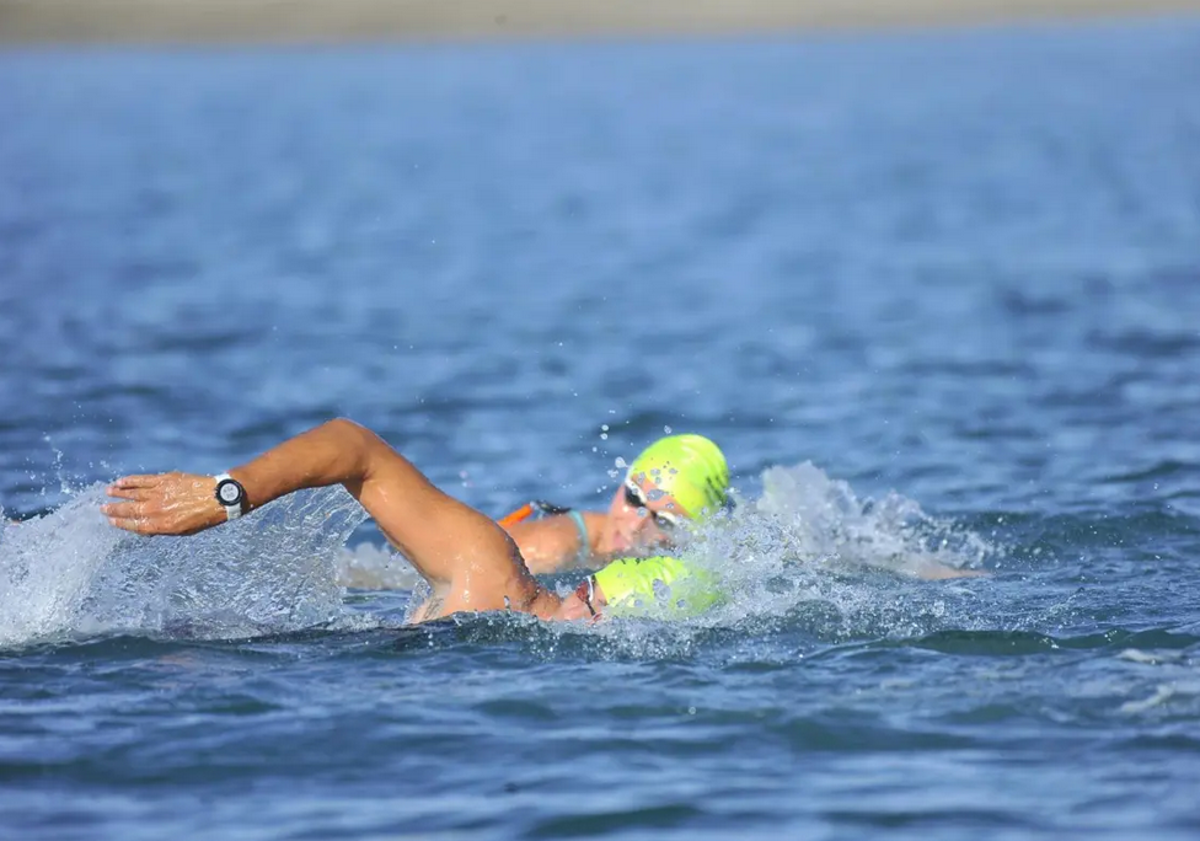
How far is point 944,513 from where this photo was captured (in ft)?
36.9

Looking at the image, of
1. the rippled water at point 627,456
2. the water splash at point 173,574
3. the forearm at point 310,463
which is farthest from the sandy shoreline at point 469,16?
Answer: the forearm at point 310,463

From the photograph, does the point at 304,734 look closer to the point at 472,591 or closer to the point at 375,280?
the point at 472,591

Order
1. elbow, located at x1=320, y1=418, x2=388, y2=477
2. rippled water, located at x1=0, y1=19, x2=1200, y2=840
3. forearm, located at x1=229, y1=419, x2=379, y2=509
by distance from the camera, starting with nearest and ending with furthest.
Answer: rippled water, located at x1=0, y1=19, x2=1200, y2=840
forearm, located at x1=229, y1=419, x2=379, y2=509
elbow, located at x1=320, y1=418, x2=388, y2=477

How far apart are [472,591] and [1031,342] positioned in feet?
32.7

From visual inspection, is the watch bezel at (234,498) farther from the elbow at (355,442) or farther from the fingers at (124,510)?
the elbow at (355,442)

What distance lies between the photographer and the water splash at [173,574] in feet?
26.1

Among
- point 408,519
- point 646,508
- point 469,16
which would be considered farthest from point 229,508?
point 469,16

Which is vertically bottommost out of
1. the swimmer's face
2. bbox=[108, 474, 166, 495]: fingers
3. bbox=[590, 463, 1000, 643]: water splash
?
bbox=[590, 463, 1000, 643]: water splash

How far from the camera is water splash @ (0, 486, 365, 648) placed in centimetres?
796

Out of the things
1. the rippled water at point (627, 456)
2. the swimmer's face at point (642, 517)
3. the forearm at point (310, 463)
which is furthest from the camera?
the swimmer's face at point (642, 517)

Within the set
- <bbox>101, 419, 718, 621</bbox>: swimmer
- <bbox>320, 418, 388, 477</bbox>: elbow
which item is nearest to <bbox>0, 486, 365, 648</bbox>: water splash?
<bbox>101, 419, 718, 621</bbox>: swimmer

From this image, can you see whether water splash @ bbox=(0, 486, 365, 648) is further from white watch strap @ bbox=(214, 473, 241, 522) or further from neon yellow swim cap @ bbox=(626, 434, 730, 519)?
neon yellow swim cap @ bbox=(626, 434, 730, 519)

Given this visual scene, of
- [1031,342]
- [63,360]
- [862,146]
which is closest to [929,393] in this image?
[1031,342]

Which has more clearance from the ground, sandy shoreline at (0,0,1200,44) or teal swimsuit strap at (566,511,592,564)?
sandy shoreline at (0,0,1200,44)
